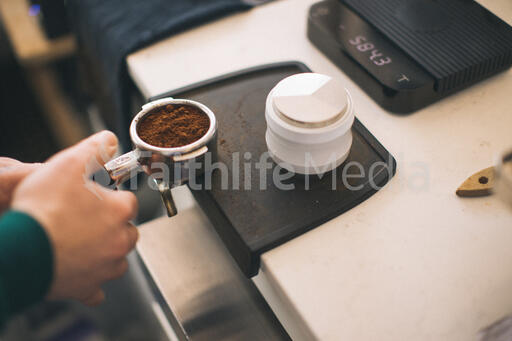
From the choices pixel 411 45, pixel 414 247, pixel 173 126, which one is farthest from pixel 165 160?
pixel 411 45

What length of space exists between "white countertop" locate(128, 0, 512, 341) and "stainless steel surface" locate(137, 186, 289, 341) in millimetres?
31

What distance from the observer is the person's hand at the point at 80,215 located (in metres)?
0.44

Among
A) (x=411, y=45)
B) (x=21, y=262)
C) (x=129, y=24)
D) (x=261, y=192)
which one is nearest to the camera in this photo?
(x=21, y=262)

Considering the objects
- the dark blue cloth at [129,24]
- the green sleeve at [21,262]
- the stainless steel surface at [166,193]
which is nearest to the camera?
the green sleeve at [21,262]

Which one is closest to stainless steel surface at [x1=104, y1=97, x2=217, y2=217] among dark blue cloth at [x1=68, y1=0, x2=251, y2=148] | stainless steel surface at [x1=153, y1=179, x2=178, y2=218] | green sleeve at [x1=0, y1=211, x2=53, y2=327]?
stainless steel surface at [x1=153, y1=179, x2=178, y2=218]

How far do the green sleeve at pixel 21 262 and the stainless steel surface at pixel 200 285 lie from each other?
0.57ft

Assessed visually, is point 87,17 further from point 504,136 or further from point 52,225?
point 504,136

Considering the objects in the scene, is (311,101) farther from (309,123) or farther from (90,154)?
(90,154)

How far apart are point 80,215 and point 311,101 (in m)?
0.26

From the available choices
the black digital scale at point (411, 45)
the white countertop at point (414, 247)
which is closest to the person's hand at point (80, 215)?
the white countertop at point (414, 247)

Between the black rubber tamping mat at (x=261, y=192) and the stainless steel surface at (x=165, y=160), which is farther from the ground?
the stainless steel surface at (x=165, y=160)

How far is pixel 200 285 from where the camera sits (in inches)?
22.5

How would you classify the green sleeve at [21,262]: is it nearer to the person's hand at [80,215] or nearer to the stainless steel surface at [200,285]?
the person's hand at [80,215]

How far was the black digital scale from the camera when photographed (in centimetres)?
60
